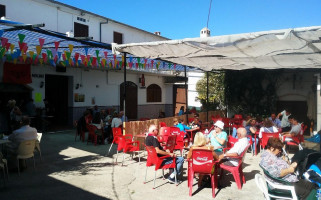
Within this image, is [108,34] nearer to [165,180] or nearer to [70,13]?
[70,13]

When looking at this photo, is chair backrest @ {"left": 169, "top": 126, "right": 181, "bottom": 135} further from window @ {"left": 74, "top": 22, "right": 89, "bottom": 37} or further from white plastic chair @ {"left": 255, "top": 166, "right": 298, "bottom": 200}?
window @ {"left": 74, "top": 22, "right": 89, "bottom": 37}

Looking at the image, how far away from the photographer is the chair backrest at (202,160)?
4543 mm

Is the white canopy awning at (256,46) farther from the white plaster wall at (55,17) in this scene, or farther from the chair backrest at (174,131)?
the white plaster wall at (55,17)

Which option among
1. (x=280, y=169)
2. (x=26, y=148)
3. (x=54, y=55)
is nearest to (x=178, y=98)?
(x=54, y=55)

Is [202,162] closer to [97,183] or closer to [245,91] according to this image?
[97,183]

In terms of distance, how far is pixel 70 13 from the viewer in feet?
46.8

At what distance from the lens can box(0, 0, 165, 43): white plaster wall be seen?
38.8 ft

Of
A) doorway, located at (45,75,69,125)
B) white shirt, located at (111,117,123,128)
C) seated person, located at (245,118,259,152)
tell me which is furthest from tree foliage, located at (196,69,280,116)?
doorway, located at (45,75,69,125)

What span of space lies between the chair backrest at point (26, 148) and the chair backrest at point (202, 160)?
370cm

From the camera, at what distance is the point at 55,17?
1345cm

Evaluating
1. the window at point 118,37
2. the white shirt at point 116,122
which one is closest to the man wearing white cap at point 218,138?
the white shirt at point 116,122

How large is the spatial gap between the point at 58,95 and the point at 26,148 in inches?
352

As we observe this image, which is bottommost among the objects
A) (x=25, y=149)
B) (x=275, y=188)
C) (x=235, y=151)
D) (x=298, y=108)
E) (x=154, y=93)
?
(x=275, y=188)

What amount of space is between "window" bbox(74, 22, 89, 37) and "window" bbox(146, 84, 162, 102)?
19.2ft
